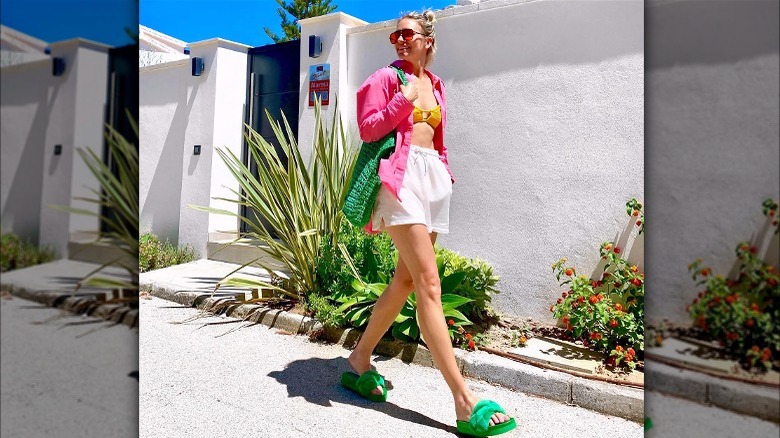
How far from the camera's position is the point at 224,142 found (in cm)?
657

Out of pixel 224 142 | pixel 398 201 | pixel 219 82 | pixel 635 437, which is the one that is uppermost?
pixel 219 82

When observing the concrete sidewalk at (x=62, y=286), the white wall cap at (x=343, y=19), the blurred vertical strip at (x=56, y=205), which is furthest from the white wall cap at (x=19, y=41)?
the white wall cap at (x=343, y=19)

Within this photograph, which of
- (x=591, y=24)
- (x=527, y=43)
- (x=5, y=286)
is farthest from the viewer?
(x=527, y=43)

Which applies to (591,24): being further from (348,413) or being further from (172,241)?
(172,241)

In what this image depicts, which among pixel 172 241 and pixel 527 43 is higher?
pixel 527 43

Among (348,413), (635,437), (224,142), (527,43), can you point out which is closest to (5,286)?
(348,413)

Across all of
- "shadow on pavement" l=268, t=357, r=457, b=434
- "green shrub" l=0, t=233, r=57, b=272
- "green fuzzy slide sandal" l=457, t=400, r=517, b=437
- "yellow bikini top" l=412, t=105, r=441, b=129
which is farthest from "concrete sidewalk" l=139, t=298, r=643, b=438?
"green shrub" l=0, t=233, r=57, b=272

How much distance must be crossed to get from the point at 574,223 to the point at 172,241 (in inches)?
187

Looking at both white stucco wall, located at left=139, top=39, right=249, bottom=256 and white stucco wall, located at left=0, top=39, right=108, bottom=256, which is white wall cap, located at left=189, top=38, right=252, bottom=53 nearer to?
white stucco wall, located at left=139, top=39, right=249, bottom=256

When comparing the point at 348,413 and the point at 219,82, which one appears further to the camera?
the point at 219,82

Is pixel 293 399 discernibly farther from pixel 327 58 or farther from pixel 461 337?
pixel 327 58

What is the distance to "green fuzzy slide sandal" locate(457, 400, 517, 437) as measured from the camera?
2.18 meters

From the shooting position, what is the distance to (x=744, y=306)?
1.64ft

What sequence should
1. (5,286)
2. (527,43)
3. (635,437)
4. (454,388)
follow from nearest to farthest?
(5,286), (454,388), (635,437), (527,43)
